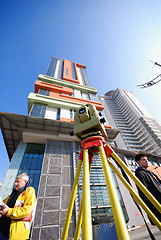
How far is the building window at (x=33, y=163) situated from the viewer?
403 inches

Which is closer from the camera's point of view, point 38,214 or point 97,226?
point 97,226

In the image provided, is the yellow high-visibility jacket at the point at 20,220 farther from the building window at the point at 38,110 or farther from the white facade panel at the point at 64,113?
the white facade panel at the point at 64,113

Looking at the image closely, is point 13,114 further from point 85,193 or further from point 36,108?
point 85,193

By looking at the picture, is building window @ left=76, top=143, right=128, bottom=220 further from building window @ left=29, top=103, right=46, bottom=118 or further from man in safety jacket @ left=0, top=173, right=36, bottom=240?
building window @ left=29, top=103, right=46, bottom=118

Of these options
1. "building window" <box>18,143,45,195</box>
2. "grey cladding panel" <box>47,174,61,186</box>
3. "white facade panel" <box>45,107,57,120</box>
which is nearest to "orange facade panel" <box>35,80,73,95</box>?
"white facade panel" <box>45,107,57,120</box>

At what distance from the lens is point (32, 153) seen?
1198cm

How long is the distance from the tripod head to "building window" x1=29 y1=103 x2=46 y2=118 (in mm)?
12786

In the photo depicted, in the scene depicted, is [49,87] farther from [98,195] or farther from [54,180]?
[98,195]

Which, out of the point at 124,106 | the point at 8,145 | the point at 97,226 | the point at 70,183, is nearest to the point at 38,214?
the point at 70,183

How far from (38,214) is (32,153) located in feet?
19.7

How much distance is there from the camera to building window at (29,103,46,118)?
1383 cm

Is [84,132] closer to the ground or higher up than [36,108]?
closer to the ground

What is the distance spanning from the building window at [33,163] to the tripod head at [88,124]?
34.5 ft

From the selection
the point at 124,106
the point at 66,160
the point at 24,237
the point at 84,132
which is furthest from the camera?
the point at 124,106
